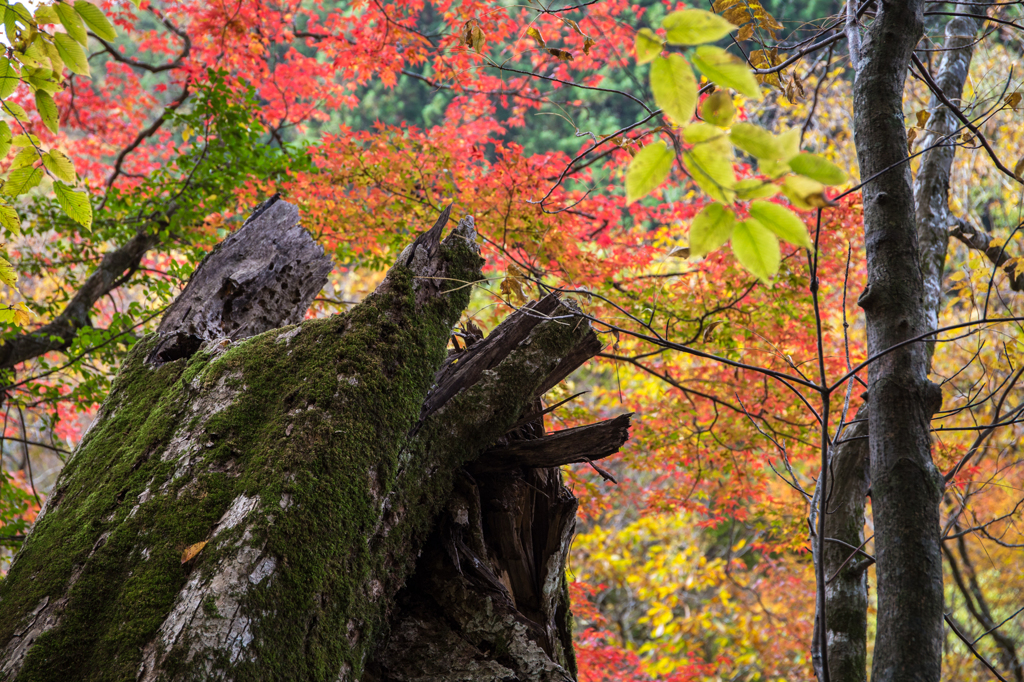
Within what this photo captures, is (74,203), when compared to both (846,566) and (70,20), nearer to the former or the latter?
(70,20)

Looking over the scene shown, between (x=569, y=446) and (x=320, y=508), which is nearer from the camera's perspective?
(x=320, y=508)

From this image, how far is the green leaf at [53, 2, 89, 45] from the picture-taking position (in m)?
1.49

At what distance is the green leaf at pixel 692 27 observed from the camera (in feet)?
2.48

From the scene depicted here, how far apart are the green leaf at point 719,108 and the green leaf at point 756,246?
0.14 m

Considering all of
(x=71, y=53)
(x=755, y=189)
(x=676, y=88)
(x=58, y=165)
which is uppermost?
(x=71, y=53)

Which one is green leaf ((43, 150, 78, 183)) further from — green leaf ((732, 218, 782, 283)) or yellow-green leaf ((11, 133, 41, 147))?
green leaf ((732, 218, 782, 283))

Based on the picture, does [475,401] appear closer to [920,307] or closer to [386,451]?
[386,451]

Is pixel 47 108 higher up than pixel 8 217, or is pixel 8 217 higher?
pixel 47 108

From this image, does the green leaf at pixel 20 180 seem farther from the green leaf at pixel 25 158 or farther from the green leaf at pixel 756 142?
the green leaf at pixel 756 142

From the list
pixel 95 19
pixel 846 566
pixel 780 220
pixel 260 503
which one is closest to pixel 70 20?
pixel 95 19

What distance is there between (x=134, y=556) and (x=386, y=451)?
67 cm

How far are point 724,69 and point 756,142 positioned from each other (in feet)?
0.33

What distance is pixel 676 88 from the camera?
801mm

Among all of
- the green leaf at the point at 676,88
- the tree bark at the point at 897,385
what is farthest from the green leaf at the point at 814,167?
the tree bark at the point at 897,385
